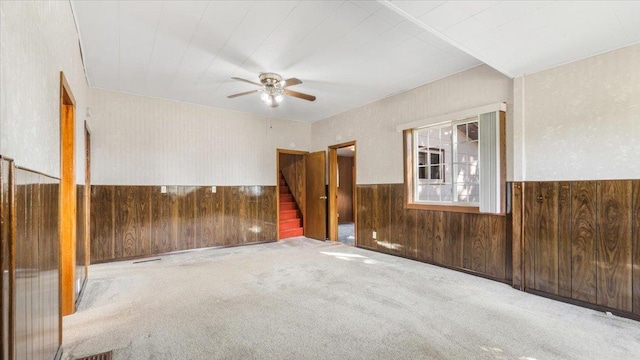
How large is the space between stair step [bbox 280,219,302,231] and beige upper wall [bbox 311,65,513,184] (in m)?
1.85

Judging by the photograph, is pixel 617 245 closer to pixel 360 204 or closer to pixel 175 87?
pixel 360 204

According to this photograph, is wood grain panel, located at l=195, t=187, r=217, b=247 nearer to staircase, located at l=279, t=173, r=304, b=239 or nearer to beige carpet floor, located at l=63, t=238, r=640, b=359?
beige carpet floor, located at l=63, t=238, r=640, b=359

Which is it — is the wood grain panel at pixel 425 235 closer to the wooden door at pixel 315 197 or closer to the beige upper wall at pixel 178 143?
the wooden door at pixel 315 197

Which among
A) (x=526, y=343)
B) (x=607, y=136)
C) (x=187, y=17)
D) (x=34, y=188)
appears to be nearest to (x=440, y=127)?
(x=607, y=136)

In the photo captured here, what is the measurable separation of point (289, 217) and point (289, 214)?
0.07 m

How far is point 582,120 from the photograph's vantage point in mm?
2818

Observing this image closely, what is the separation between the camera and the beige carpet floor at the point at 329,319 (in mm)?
2049

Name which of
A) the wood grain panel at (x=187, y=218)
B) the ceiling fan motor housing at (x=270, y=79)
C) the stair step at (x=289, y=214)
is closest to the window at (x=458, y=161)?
the ceiling fan motor housing at (x=270, y=79)

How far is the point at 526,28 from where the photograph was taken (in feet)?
7.65

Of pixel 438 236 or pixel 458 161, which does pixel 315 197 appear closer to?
pixel 438 236

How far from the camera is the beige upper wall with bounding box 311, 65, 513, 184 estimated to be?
3578mm

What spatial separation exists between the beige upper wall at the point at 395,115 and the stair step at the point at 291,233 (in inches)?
78.9

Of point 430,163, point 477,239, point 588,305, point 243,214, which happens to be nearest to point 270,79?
point 430,163

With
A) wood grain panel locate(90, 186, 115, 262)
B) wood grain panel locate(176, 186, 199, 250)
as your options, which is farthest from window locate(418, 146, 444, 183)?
wood grain panel locate(90, 186, 115, 262)
